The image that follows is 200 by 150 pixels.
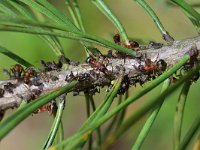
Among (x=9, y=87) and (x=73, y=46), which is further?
(x=73, y=46)

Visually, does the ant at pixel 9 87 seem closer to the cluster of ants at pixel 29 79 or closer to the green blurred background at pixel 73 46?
the cluster of ants at pixel 29 79

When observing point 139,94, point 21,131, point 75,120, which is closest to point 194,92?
point 75,120

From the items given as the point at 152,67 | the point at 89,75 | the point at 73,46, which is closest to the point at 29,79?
the point at 89,75

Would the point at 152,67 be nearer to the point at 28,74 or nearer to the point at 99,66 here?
the point at 99,66

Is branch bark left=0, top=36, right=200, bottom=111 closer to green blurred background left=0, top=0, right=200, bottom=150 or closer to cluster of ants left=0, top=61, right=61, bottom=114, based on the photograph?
cluster of ants left=0, top=61, right=61, bottom=114

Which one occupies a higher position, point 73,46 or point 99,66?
point 73,46

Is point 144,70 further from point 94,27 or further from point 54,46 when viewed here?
point 94,27

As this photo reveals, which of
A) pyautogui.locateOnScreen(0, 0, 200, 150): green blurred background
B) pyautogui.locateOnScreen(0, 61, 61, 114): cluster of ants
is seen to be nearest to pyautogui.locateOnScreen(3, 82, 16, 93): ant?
pyautogui.locateOnScreen(0, 61, 61, 114): cluster of ants
